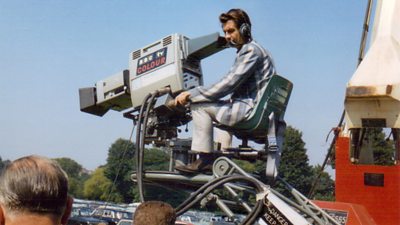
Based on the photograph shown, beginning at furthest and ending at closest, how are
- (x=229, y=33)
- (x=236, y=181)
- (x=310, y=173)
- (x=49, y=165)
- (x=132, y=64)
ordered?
(x=310, y=173) → (x=132, y=64) → (x=229, y=33) → (x=236, y=181) → (x=49, y=165)

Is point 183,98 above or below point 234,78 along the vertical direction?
below

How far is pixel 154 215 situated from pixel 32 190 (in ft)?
4.38

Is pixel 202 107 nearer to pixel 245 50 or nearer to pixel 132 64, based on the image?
pixel 245 50

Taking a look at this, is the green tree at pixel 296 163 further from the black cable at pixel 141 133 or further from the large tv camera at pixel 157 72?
the black cable at pixel 141 133

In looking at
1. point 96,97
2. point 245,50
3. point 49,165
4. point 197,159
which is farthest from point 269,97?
point 49,165

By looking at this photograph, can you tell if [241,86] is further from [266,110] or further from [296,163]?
[296,163]

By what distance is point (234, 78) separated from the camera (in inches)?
215

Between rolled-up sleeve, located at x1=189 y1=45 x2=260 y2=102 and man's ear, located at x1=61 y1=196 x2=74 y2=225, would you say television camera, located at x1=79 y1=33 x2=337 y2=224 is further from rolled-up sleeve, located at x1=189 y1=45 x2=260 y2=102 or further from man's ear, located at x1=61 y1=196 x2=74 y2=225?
man's ear, located at x1=61 y1=196 x2=74 y2=225

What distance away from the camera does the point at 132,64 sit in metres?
6.20

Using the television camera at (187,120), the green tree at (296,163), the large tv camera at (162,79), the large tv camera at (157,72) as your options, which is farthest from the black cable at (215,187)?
the green tree at (296,163)

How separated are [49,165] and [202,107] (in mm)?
3276

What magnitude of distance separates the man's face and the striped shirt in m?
0.10

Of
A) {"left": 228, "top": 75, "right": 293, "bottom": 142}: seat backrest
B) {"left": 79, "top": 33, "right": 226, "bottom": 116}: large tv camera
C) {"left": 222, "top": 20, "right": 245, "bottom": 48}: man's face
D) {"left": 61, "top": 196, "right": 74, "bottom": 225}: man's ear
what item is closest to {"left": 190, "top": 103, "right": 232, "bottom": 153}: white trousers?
{"left": 228, "top": 75, "right": 293, "bottom": 142}: seat backrest

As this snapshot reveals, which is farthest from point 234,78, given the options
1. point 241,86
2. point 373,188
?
point 373,188
